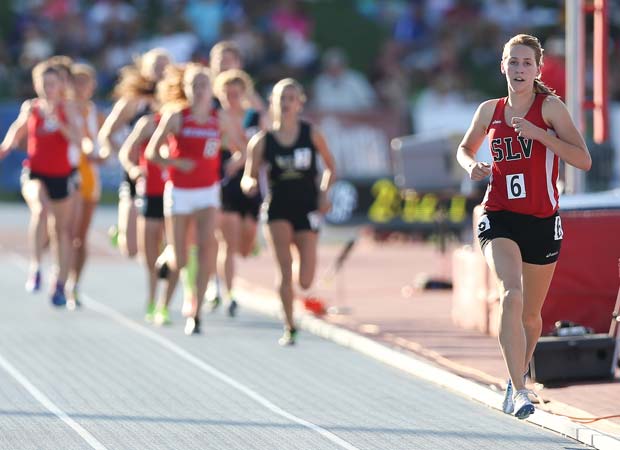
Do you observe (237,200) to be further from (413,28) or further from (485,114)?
(413,28)

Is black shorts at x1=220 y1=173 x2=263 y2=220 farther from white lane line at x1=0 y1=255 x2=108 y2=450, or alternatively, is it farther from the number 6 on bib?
the number 6 on bib

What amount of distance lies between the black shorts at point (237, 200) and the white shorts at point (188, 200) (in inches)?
74.3

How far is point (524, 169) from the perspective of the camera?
29.2 ft

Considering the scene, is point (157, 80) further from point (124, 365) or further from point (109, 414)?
point (109, 414)

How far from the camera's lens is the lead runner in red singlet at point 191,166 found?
1314 cm

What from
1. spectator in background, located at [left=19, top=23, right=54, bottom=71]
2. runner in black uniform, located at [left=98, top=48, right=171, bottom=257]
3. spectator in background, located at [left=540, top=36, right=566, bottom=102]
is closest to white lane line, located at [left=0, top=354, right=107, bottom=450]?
runner in black uniform, located at [left=98, top=48, right=171, bottom=257]

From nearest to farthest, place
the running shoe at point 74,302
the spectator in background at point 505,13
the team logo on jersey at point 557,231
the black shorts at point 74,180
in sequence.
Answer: the team logo on jersey at point 557,231 → the black shorts at point 74,180 → the running shoe at point 74,302 → the spectator in background at point 505,13

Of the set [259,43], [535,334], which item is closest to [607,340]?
[535,334]

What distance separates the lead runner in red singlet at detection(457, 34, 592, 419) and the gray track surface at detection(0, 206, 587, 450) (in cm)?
66

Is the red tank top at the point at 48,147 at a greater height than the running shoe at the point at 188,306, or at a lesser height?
greater

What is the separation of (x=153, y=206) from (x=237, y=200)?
4.13 feet

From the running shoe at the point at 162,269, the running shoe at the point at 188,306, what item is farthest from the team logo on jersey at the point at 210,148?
the running shoe at the point at 188,306

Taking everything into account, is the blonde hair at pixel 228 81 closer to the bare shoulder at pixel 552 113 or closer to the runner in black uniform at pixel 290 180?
the runner in black uniform at pixel 290 180

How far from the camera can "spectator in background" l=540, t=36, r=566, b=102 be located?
19620mm
